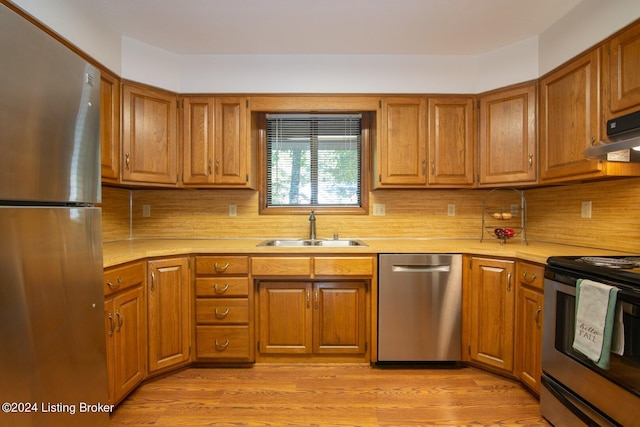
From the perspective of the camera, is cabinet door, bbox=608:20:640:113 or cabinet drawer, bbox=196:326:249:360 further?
cabinet drawer, bbox=196:326:249:360

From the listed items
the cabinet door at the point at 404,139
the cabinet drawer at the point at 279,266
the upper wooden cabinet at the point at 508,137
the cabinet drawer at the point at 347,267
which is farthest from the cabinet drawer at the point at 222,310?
the upper wooden cabinet at the point at 508,137

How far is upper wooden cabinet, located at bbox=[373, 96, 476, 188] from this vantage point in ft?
7.98

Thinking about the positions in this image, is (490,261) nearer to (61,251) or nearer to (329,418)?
(329,418)

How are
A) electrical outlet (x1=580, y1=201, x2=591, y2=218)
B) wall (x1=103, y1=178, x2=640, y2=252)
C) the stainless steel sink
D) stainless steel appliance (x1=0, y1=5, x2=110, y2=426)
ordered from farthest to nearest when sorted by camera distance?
wall (x1=103, y1=178, x2=640, y2=252) < the stainless steel sink < electrical outlet (x1=580, y1=201, x2=591, y2=218) < stainless steel appliance (x1=0, y1=5, x2=110, y2=426)

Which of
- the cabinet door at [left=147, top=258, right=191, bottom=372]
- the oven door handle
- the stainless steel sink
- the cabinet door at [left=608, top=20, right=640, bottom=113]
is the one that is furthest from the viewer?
the stainless steel sink

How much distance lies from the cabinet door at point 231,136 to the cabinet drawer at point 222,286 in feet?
2.60

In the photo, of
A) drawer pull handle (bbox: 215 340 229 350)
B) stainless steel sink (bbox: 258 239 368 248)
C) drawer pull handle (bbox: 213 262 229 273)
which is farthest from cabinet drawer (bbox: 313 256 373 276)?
drawer pull handle (bbox: 215 340 229 350)

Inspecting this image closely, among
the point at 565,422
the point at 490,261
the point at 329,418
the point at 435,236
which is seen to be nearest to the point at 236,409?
the point at 329,418

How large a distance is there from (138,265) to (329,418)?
4.82 ft

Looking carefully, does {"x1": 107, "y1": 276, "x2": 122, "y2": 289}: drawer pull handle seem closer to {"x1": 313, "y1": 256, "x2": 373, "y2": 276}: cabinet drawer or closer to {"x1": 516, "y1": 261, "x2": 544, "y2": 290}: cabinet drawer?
{"x1": 313, "y1": 256, "x2": 373, "y2": 276}: cabinet drawer

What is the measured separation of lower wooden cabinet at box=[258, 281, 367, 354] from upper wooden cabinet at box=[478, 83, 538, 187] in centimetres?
137

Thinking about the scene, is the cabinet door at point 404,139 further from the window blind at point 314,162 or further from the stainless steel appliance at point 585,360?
the stainless steel appliance at point 585,360

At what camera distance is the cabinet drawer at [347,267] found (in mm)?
2174

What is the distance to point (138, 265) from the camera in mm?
1909
